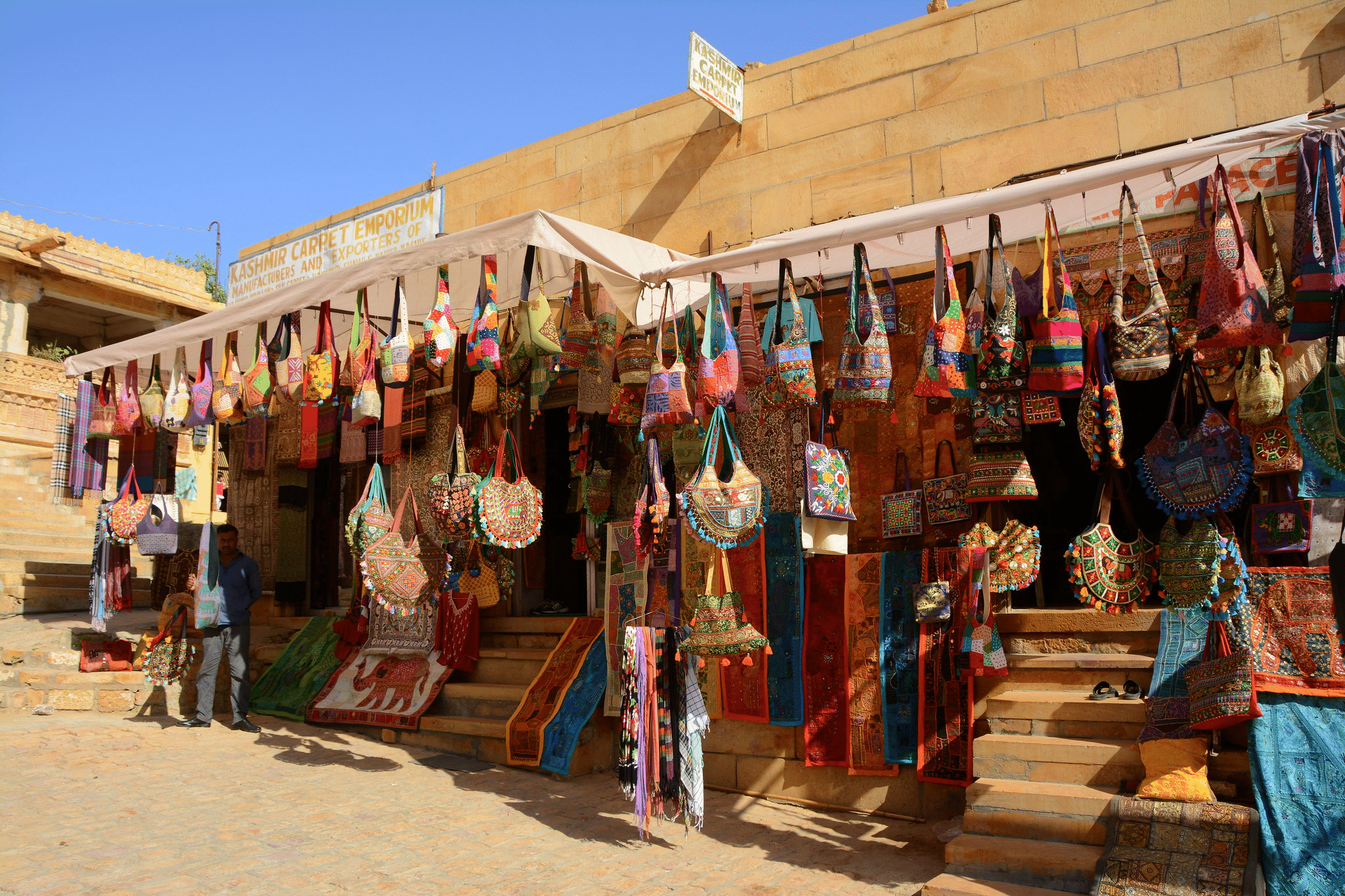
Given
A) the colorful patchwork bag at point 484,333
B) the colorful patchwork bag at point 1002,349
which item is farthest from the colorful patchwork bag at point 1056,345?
the colorful patchwork bag at point 484,333

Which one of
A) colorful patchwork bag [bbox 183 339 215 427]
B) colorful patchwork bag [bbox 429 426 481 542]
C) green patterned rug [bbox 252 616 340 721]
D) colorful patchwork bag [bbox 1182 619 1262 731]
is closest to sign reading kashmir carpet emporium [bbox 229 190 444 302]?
colorful patchwork bag [bbox 183 339 215 427]

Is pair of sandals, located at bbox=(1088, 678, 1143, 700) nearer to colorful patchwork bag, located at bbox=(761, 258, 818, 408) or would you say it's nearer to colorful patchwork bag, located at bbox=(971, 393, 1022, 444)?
colorful patchwork bag, located at bbox=(971, 393, 1022, 444)

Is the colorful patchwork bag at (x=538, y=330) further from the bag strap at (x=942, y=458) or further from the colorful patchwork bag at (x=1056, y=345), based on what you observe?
the colorful patchwork bag at (x=1056, y=345)

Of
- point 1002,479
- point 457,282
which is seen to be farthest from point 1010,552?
point 457,282

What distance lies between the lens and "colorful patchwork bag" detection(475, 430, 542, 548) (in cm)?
584

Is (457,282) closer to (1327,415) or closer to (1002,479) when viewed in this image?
(1002,479)

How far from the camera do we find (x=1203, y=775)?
13.2ft

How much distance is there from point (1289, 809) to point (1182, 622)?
124 cm

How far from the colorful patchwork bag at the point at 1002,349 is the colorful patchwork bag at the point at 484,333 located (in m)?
2.72

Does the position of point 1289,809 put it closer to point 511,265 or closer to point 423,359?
point 511,265

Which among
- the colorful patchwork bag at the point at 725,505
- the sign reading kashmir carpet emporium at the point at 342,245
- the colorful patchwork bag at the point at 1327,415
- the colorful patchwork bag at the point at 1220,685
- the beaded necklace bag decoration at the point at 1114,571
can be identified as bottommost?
the colorful patchwork bag at the point at 1220,685

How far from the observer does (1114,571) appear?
15.0 ft

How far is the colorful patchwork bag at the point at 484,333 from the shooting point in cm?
557

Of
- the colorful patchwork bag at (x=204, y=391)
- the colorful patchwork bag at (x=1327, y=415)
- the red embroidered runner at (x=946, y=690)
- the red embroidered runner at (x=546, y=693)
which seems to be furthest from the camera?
the colorful patchwork bag at (x=204, y=391)
